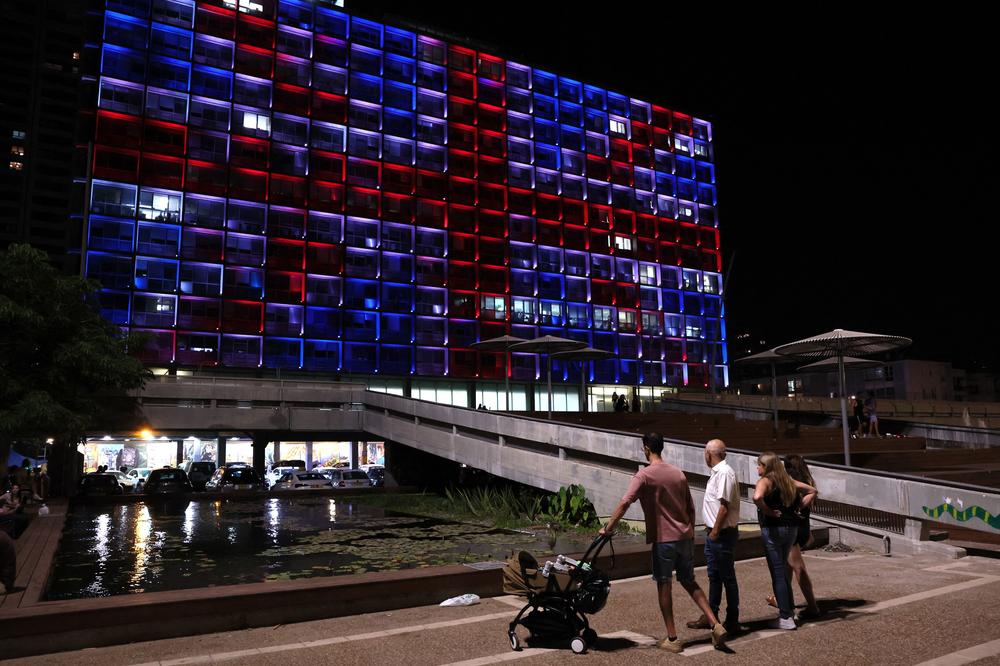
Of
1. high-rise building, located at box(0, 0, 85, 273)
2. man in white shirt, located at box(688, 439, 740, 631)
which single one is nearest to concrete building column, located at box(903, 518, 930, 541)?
man in white shirt, located at box(688, 439, 740, 631)

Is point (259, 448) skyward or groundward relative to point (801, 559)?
groundward

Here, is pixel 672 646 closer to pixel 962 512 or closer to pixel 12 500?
pixel 962 512

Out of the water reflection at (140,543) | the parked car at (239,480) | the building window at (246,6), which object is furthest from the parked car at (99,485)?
the building window at (246,6)

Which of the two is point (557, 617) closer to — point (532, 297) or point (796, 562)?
point (796, 562)

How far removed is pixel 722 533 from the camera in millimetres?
6691

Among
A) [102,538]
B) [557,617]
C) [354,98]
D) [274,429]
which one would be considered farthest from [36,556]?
[354,98]

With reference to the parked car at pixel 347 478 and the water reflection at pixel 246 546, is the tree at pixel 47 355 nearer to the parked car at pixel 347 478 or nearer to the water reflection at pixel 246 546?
the water reflection at pixel 246 546

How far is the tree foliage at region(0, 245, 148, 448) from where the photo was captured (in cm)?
2197

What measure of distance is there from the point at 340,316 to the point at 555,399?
19870 mm

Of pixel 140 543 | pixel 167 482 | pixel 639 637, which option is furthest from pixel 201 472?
pixel 639 637

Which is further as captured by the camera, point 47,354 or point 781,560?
point 47,354

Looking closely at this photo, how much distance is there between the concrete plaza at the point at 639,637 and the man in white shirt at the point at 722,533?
0.29 m

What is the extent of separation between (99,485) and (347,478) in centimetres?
847

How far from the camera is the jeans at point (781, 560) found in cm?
673
